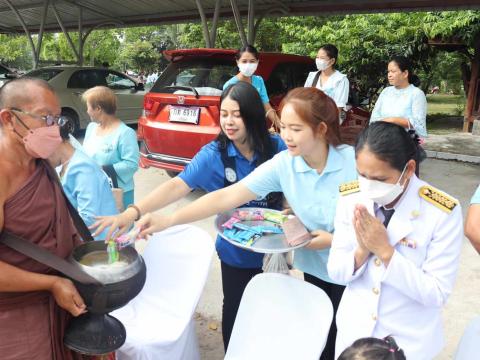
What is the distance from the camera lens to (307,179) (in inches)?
70.2

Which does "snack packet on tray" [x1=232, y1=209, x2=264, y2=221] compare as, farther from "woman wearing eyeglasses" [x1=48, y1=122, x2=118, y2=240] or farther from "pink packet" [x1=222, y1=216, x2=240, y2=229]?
"woman wearing eyeglasses" [x1=48, y1=122, x2=118, y2=240]

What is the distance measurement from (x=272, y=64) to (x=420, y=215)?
3.96 metres

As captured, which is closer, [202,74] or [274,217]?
[274,217]

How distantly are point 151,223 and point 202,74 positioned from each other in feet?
10.3

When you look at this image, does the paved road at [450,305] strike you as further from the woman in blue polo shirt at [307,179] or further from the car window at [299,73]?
the car window at [299,73]

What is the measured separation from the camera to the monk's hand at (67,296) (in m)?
1.38

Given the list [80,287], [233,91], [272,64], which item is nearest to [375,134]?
[233,91]

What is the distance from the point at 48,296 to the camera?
147 centimetres

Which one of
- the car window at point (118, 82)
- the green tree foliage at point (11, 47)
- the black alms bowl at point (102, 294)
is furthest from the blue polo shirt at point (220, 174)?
the green tree foliage at point (11, 47)

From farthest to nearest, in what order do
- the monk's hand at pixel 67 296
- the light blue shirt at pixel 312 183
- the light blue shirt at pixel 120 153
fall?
the light blue shirt at pixel 120 153, the light blue shirt at pixel 312 183, the monk's hand at pixel 67 296

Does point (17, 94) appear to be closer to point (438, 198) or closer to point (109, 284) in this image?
point (109, 284)

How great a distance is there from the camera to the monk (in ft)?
4.46

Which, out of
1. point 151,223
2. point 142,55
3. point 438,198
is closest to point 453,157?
point 438,198

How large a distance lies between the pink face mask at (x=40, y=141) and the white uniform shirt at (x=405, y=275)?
108 cm
